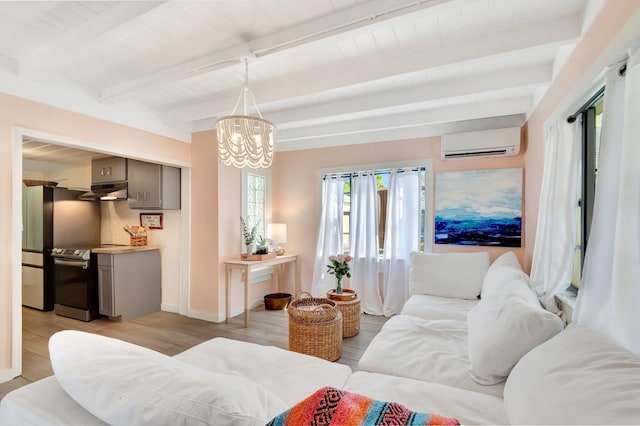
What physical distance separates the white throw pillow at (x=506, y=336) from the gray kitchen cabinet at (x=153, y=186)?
3.67 m

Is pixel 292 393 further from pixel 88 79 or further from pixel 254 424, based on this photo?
pixel 88 79

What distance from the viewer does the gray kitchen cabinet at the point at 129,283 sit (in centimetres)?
370

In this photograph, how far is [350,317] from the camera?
3.23 metres

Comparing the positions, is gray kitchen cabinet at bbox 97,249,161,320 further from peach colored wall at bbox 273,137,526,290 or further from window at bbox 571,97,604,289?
window at bbox 571,97,604,289

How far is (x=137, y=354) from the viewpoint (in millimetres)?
958

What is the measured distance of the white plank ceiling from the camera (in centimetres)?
172

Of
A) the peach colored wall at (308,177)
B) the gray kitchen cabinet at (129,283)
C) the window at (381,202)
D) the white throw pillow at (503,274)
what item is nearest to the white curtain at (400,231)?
the window at (381,202)

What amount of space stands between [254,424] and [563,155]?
241 centimetres

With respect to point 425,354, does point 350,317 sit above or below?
below

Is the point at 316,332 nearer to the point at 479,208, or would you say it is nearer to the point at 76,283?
the point at 479,208

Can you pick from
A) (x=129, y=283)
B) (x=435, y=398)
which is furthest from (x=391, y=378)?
(x=129, y=283)

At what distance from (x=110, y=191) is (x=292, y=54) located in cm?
336

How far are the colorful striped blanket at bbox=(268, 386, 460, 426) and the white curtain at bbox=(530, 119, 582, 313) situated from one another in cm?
182

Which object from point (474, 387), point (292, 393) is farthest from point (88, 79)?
point (474, 387)
